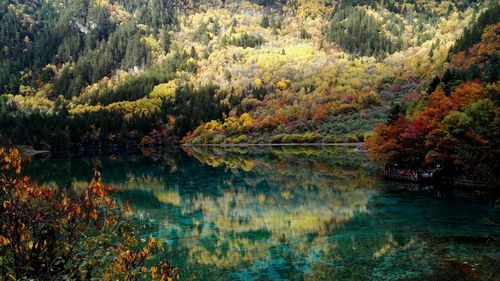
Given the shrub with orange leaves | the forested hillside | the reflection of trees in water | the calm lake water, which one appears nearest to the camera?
the shrub with orange leaves

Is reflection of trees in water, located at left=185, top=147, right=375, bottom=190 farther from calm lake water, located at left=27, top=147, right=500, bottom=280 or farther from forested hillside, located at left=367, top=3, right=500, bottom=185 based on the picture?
forested hillside, located at left=367, top=3, right=500, bottom=185

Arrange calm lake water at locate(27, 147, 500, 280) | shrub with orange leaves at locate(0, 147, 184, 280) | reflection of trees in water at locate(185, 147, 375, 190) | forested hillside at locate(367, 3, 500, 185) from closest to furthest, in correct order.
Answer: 1. shrub with orange leaves at locate(0, 147, 184, 280)
2. calm lake water at locate(27, 147, 500, 280)
3. forested hillside at locate(367, 3, 500, 185)
4. reflection of trees in water at locate(185, 147, 375, 190)

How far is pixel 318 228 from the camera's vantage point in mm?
34438

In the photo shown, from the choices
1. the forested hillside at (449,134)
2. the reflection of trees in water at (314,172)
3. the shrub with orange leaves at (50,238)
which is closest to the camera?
the shrub with orange leaves at (50,238)

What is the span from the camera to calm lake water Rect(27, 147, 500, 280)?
2466 cm

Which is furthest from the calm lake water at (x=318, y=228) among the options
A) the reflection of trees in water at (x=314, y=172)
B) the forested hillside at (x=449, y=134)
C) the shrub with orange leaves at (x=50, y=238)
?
the shrub with orange leaves at (x=50, y=238)

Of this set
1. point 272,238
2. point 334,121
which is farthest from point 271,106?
point 272,238

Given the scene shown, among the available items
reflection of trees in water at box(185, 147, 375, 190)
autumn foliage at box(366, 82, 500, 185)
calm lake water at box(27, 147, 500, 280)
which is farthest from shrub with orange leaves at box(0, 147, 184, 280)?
reflection of trees in water at box(185, 147, 375, 190)

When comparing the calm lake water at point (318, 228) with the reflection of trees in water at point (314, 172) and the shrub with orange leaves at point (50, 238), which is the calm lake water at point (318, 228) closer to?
the reflection of trees in water at point (314, 172)

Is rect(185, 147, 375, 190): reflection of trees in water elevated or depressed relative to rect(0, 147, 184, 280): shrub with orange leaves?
depressed

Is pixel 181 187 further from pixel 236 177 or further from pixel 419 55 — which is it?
pixel 419 55

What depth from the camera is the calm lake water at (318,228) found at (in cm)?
2466

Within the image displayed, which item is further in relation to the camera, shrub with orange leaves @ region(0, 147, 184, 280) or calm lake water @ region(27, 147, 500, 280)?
calm lake water @ region(27, 147, 500, 280)

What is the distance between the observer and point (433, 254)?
26.7 metres
